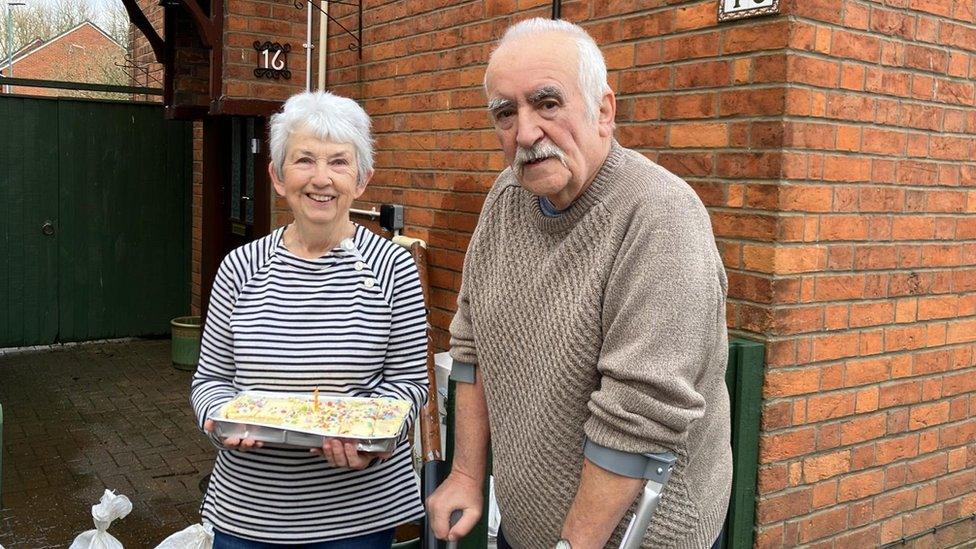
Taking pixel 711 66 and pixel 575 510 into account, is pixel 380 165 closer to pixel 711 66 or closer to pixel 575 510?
pixel 711 66

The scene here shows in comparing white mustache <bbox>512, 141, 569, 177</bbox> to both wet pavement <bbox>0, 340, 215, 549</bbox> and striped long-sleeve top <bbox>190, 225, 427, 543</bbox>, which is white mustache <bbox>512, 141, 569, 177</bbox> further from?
wet pavement <bbox>0, 340, 215, 549</bbox>

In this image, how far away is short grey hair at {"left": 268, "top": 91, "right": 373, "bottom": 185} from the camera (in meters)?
2.31

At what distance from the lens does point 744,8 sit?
110 inches

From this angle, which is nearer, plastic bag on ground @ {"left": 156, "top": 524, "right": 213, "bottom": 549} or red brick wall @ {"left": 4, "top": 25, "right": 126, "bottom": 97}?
plastic bag on ground @ {"left": 156, "top": 524, "right": 213, "bottom": 549}

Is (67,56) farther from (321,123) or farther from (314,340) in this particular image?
(314,340)

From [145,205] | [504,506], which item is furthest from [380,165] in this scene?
[145,205]

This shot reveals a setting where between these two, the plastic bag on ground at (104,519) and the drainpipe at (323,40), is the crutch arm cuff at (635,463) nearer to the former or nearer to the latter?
the plastic bag on ground at (104,519)

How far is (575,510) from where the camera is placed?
1692 millimetres

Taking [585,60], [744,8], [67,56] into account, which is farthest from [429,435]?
[67,56]

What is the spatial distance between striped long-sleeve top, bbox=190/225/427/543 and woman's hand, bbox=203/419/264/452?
0.20 ft

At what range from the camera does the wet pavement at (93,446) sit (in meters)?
4.70

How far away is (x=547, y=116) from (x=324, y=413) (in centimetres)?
91

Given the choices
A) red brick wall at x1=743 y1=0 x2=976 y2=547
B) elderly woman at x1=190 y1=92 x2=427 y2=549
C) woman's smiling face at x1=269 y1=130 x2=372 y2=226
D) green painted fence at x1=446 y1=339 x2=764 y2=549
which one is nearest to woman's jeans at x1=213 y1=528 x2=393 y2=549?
elderly woman at x1=190 y1=92 x2=427 y2=549

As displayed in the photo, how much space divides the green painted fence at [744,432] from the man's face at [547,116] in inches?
45.3
